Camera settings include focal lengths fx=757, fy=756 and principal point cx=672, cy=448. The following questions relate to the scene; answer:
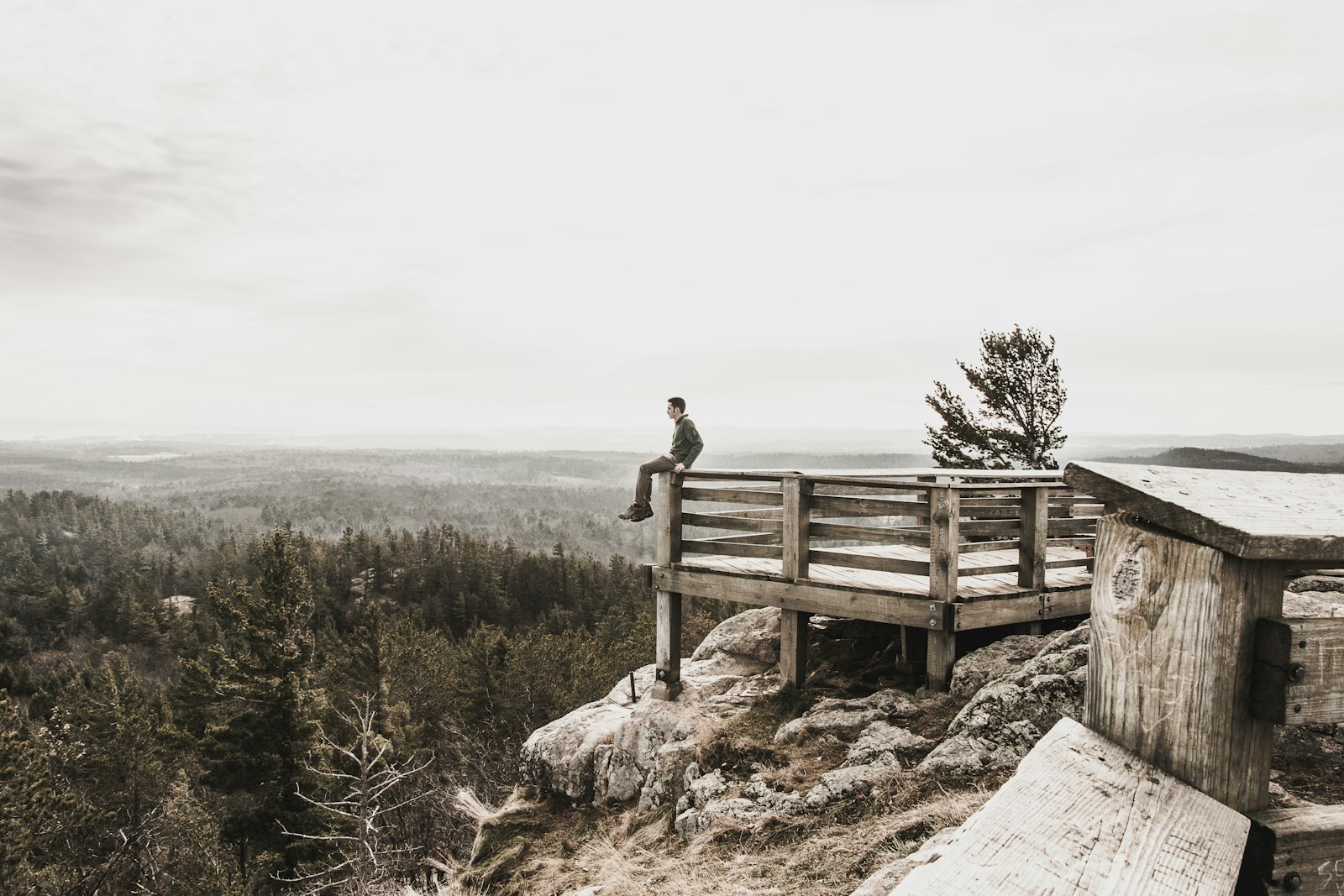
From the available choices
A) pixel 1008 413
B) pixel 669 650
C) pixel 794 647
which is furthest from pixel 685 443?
pixel 1008 413

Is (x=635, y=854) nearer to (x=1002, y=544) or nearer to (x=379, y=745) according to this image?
(x=1002, y=544)

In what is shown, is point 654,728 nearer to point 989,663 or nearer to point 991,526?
point 989,663

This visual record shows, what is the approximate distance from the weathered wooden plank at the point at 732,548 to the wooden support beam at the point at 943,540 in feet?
7.44

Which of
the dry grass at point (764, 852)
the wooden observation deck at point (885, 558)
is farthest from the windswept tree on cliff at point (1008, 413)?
the dry grass at point (764, 852)

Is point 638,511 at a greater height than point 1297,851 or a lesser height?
lesser

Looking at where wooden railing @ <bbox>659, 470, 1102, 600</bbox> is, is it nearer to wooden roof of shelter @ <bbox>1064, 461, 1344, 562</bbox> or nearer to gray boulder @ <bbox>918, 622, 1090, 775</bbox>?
gray boulder @ <bbox>918, 622, 1090, 775</bbox>

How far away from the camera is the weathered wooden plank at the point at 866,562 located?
851cm

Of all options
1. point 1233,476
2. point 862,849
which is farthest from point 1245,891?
point 862,849

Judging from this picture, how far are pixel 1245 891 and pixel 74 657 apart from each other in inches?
4743

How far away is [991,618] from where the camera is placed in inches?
331

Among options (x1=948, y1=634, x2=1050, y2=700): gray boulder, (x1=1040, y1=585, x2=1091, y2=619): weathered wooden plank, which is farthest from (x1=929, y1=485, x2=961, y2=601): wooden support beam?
(x1=1040, y1=585, x2=1091, y2=619): weathered wooden plank

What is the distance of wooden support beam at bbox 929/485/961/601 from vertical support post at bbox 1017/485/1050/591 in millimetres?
1088

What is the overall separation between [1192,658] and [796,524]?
24.2 ft

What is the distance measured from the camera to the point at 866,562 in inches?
352
